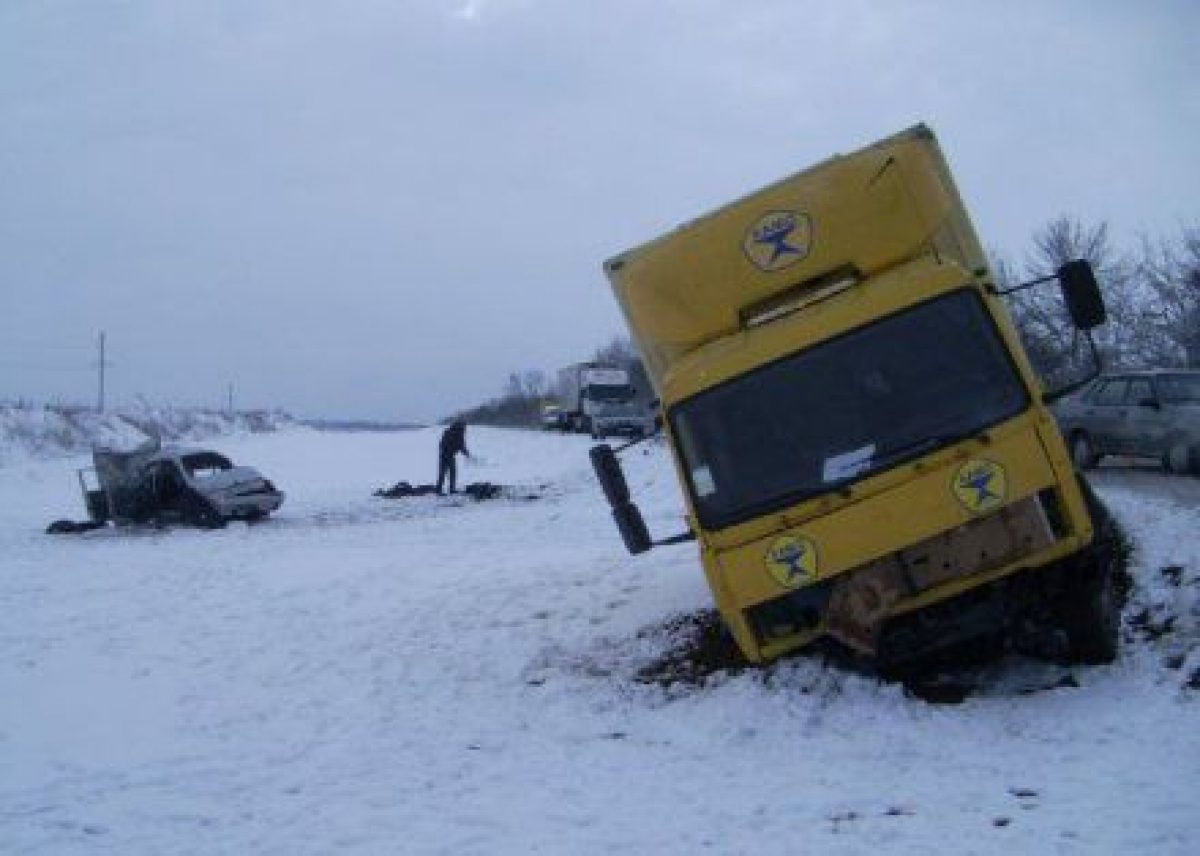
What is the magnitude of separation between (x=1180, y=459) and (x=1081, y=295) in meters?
9.47

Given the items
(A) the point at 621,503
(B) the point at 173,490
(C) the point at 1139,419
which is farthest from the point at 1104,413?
(B) the point at 173,490

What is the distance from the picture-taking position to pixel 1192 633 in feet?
25.0

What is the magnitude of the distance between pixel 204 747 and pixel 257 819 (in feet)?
6.52

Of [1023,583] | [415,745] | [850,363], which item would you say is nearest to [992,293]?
[850,363]

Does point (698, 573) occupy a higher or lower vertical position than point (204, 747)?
higher

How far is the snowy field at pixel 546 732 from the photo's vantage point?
5.87 metres

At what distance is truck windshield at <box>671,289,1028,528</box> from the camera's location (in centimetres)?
717

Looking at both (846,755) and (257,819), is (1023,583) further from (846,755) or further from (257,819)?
(257,819)

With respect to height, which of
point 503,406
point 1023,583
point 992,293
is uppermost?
point 503,406

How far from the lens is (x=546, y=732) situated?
8227 millimetres

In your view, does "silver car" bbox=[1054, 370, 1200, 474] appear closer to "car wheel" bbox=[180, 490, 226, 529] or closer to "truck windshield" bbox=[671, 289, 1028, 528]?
"truck windshield" bbox=[671, 289, 1028, 528]

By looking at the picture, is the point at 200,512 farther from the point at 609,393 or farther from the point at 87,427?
the point at 87,427

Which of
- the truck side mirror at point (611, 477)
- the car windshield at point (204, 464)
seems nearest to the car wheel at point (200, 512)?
the car windshield at point (204, 464)

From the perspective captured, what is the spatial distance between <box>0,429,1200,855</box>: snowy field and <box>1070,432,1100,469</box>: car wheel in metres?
2.88
